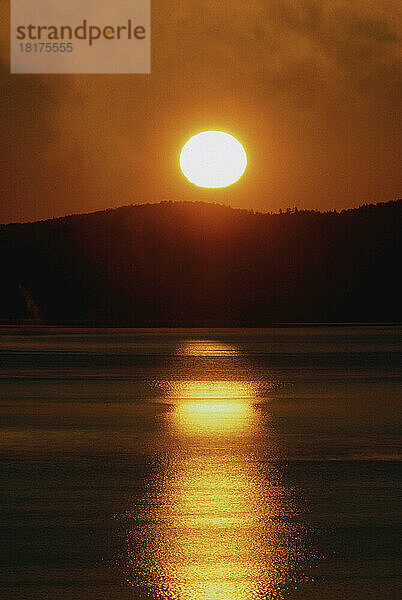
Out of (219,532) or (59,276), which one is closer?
(219,532)

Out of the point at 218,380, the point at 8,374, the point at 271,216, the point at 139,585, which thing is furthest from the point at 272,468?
the point at 271,216

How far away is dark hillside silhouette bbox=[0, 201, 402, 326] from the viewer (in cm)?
11631

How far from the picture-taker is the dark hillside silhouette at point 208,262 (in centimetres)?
11631

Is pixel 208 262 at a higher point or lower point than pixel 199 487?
higher

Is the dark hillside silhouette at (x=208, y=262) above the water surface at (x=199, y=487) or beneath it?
above

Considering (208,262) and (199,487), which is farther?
(208,262)

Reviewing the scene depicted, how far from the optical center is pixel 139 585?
18.3 feet

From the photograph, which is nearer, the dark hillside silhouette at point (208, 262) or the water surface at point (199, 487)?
the water surface at point (199, 487)

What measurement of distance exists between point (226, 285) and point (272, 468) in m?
114

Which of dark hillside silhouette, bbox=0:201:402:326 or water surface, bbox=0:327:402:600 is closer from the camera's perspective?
water surface, bbox=0:327:402:600

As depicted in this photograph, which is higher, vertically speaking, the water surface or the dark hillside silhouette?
the dark hillside silhouette

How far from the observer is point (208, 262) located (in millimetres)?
129000

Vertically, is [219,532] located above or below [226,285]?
below

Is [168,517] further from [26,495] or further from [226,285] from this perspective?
[226,285]
